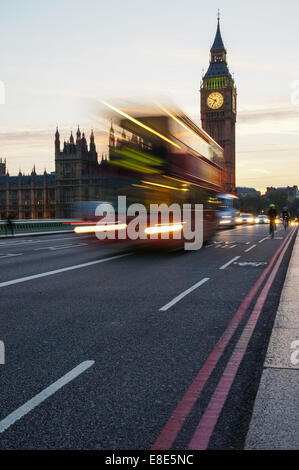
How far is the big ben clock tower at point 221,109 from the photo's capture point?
6097 inches

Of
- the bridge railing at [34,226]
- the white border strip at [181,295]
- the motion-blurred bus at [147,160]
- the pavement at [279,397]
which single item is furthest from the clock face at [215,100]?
the pavement at [279,397]

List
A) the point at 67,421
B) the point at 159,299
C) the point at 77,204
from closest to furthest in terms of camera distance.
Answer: the point at 67,421 < the point at 159,299 < the point at 77,204

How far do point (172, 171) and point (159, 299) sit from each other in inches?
280

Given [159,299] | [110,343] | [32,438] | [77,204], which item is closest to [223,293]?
[159,299]

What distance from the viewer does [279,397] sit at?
367 cm

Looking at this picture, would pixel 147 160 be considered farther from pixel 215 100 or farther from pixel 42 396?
pixel 215 100

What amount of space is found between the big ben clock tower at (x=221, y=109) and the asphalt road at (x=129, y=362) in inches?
5786

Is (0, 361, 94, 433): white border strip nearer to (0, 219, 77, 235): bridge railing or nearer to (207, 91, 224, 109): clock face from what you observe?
(0, 219, 77, 235): bridge railing

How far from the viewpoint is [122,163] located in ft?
46.1

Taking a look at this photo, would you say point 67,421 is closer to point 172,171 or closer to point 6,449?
point 6,449

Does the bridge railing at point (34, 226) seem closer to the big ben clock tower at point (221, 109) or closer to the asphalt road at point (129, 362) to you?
the asphalt road at point (129, 362)

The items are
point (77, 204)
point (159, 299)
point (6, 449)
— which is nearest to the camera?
point (6, 449)

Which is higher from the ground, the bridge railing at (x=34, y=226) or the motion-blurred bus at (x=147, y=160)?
the motion-blurred bus at (x=147, y=160)
